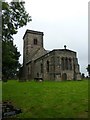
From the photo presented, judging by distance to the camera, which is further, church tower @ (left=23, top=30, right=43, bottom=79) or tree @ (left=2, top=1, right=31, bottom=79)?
church tower @ (left=23, top=30, right=43, bottom=79)

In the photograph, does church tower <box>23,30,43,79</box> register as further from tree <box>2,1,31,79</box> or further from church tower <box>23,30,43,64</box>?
tree <box>2,1,31,79</box>

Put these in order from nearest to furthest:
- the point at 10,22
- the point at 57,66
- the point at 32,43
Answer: the point at 10,22 → the point at 57,66 → the point at 32,43

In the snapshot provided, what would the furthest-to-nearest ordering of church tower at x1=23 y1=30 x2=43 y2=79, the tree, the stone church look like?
church tower at x1=23 y1=30 x2=43 y2=79
the stone church
the tree

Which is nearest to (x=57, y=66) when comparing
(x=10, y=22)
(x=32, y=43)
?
(x=32, y=43)

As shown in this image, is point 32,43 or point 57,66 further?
point 32,43

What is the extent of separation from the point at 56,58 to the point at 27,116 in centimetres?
4568

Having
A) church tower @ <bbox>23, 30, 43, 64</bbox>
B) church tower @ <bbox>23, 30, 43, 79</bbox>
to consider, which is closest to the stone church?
church tower @ <bbox>23, 30, 43, 79</bbox>

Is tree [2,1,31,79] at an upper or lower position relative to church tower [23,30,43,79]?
lower

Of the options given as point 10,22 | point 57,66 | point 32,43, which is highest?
point 32,43

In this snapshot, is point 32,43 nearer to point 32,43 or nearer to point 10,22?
point 32,43

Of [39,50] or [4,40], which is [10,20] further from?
[39,50]

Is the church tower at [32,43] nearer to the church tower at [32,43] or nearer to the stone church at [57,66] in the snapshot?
the church tower at [32,43]

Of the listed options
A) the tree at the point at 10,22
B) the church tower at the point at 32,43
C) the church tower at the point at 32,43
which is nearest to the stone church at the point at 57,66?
the church tower at the point at 32,43

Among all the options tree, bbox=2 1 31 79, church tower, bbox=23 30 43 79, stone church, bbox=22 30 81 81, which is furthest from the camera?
church tower, bbox=23 30 43 79
